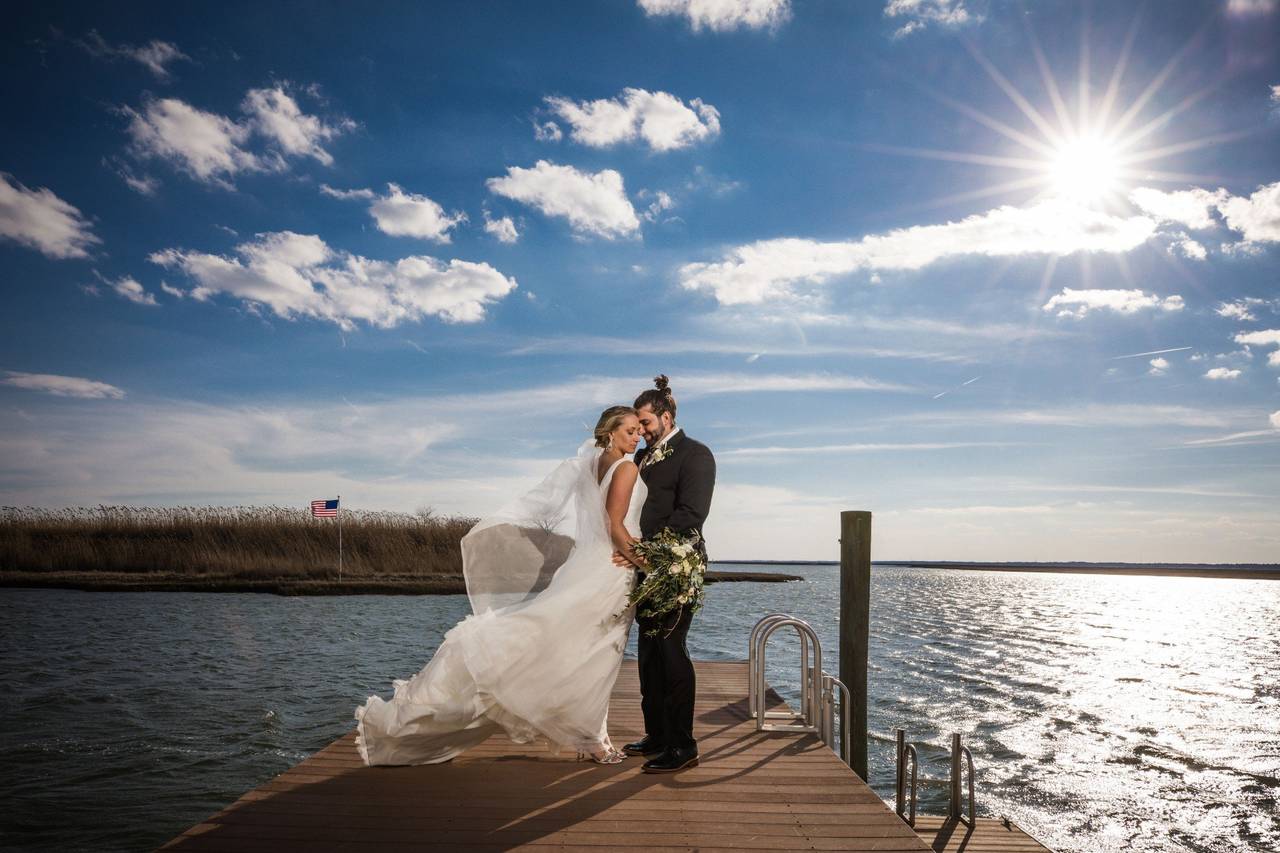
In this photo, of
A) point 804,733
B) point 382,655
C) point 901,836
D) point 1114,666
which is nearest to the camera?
point 901,836

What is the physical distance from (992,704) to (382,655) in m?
14.1

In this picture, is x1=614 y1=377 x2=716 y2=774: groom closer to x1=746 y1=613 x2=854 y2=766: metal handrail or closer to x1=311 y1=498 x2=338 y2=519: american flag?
x1=746 y1=613 x2=854 y2=766: metal handrail

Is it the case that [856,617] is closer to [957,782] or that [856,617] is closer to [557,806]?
[957,782]

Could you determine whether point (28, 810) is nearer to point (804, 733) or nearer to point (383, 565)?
point (804, 733)

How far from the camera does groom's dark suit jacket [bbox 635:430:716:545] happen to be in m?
5.34

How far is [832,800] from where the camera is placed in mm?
5027

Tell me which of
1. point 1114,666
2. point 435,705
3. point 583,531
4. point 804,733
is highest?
point 583,531

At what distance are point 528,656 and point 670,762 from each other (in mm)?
1171

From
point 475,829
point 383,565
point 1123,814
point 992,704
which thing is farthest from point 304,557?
point 475,829

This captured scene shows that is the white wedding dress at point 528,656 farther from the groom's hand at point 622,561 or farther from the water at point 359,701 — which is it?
the water at point 359,701

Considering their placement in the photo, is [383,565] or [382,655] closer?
[382,655]

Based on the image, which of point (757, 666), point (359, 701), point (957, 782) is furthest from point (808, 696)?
point (359, 701)

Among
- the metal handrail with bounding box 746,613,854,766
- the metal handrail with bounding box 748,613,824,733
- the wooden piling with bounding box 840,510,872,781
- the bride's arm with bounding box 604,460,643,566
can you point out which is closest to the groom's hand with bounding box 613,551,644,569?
the bride's arm with bounding box 604,460,643,566

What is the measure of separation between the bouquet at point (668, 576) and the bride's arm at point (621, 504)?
0.06m
